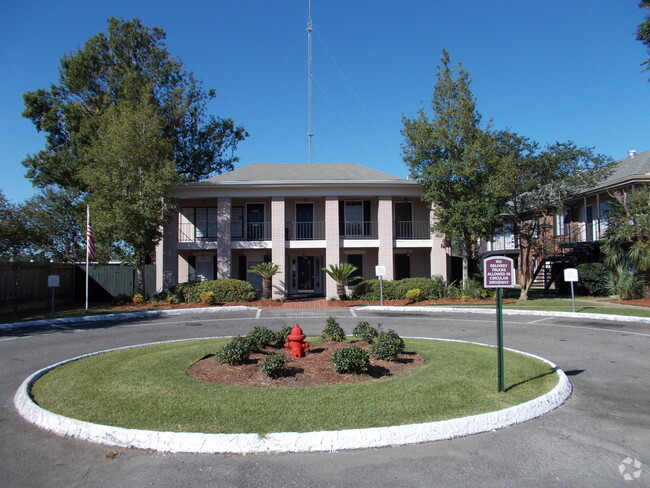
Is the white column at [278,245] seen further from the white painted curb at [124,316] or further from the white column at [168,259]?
the white column at [168,259]

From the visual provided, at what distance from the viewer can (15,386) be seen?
730cm

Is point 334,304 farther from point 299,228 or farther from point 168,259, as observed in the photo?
point 168,259

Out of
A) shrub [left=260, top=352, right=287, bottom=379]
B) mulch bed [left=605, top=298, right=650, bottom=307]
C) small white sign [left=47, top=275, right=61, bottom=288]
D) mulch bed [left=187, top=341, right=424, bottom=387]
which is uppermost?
small white sign [left=47, top=275, right=61, bottom=288]

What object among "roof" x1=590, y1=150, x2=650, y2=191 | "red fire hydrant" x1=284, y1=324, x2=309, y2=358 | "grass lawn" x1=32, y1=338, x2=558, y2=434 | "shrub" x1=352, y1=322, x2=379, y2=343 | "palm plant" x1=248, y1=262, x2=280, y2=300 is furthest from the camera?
"palm plant" x1=248, y1=262, x2=280, y2=300

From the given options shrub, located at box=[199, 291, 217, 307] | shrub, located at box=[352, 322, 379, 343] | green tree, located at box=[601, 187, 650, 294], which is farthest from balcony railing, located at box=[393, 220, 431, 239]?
shrub, located at box=[352, 322, 379, 343]

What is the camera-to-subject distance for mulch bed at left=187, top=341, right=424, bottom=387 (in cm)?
699

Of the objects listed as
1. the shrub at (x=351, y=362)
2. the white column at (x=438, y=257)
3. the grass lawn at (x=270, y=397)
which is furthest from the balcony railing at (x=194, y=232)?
the shrub at (x=351, y=362)

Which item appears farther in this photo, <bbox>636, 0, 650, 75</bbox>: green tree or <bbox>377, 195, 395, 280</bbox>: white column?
<bbox>377, 195, 395, 280</bbox>: white column

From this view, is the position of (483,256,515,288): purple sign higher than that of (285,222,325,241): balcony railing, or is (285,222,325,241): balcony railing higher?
(285,222,325,241): balcony railing

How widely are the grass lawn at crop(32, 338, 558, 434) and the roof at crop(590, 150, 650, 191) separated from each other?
17.7 m

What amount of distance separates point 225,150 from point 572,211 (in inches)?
949

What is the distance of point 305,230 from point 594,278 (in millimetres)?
14596

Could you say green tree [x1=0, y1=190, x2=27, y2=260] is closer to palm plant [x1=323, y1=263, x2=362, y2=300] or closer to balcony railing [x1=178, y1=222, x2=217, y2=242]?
balcony railing [x1=178, y1=222, x2=217, y2=242]

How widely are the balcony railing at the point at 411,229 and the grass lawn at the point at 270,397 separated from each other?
56.1ft
